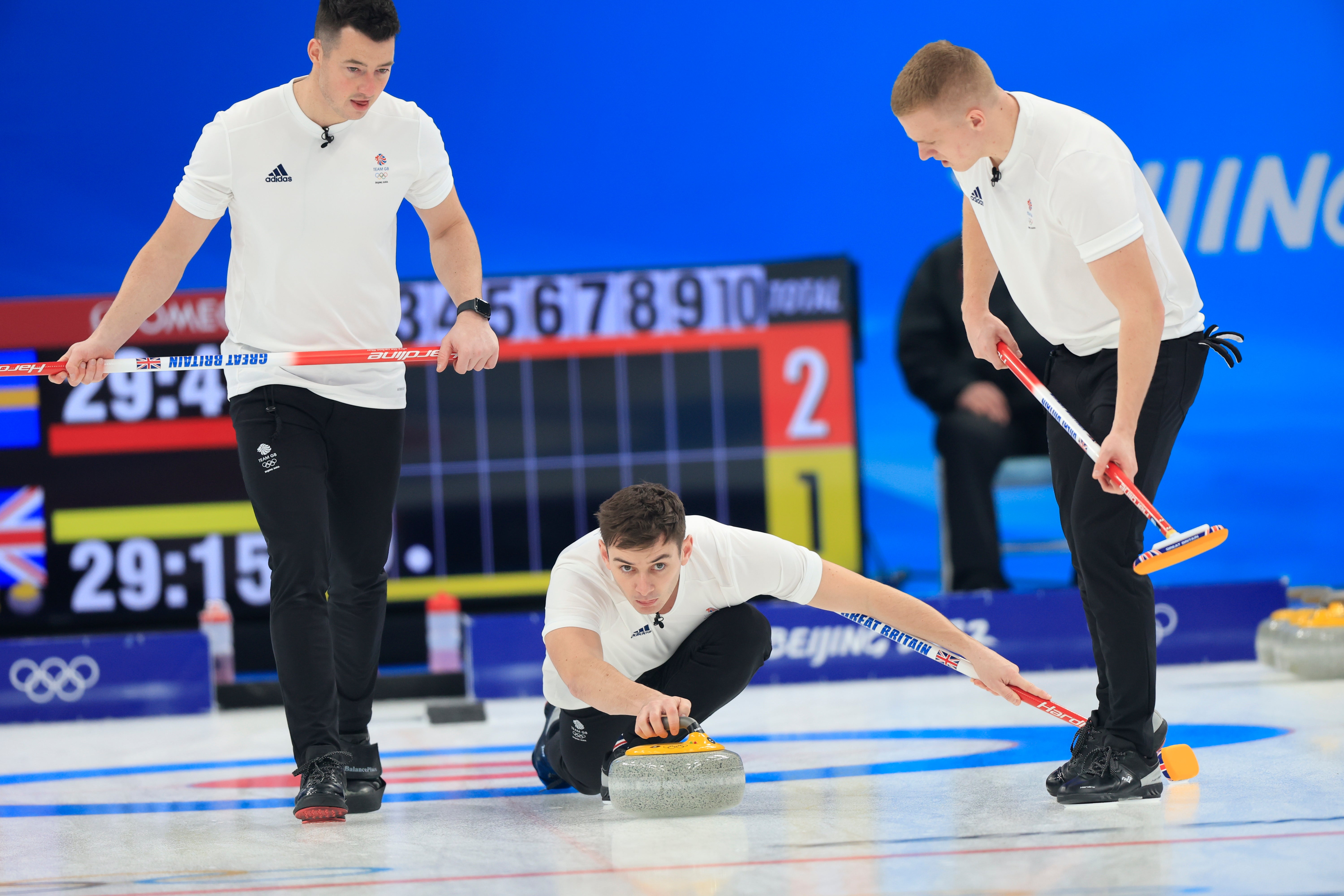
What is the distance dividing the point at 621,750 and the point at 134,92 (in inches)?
255

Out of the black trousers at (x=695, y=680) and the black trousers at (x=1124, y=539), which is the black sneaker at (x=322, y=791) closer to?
the black trousers at (x=695, y=680)

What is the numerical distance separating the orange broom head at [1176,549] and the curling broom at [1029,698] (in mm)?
348

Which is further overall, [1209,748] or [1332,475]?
[1332,475]

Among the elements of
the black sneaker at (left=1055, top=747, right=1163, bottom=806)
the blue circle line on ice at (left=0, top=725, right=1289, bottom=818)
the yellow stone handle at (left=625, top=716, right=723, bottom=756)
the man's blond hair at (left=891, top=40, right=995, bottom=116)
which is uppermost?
the man's blond hair at (left=891, top=40, right=995, bottom=116)

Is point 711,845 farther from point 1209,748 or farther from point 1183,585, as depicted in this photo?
point 1183,585

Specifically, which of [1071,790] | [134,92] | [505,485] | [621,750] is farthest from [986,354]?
[134,92]

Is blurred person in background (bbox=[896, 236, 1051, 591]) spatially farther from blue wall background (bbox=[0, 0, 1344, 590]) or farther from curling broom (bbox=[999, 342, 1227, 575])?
curling broom (bbox=[999, 342, 1227, 575])

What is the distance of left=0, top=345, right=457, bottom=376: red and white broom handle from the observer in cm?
295

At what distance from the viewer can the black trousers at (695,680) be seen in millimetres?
2914

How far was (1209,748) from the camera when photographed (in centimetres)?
336

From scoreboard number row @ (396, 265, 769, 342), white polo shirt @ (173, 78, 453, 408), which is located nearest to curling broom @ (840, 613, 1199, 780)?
white polo shirt @ (173, 78, 453, 408)

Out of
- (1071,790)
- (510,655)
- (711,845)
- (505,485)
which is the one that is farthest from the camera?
(505,485)

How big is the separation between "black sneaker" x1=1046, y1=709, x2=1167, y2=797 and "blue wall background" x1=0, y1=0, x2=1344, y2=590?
5.02 meters

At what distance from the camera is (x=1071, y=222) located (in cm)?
260
